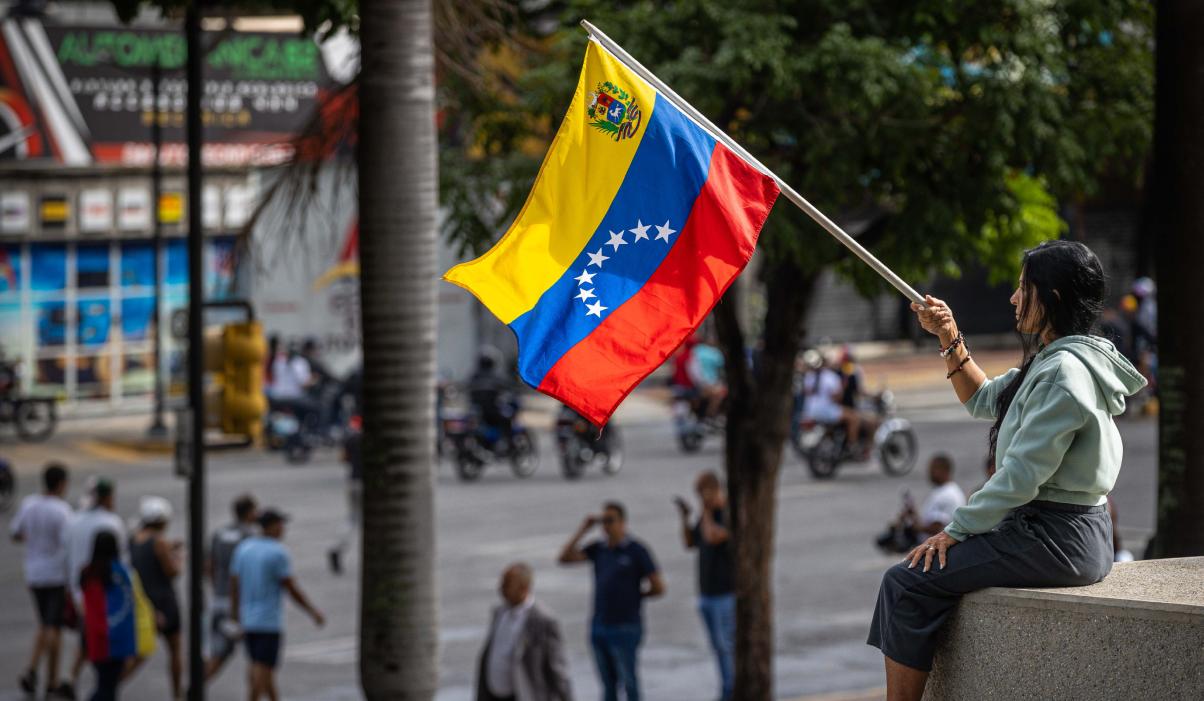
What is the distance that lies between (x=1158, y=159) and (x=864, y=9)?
335 cm

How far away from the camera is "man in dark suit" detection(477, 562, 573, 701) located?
1069 cm

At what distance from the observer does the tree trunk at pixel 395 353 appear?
7723mm

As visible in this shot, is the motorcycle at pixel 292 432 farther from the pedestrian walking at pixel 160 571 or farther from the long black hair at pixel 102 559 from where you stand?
the long black hair at pixel 102 559

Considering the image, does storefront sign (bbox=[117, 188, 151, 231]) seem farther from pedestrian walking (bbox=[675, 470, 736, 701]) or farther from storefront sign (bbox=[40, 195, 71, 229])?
pedestrian walking (bbox=[675, 470, 736, 701])

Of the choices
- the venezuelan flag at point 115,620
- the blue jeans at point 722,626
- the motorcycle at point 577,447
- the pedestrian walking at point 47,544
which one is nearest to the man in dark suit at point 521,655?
the blue jeans at point 722,626

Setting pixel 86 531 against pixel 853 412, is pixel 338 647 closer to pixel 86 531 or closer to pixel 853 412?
pixel 86 531

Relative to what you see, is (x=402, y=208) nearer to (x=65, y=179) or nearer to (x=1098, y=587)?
(x=1098, y=587)

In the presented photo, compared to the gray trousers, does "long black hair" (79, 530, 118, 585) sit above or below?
below

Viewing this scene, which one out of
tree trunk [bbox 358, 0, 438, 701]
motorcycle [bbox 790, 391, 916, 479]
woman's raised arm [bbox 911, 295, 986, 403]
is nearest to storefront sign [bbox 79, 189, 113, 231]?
motorcycle [bbox 790, 391, 916, 479]

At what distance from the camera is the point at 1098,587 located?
4730mm

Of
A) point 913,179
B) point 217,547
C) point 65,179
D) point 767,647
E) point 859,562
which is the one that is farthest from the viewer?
point 65,179

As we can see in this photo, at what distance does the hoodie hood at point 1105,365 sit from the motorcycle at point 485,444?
62.0 feet

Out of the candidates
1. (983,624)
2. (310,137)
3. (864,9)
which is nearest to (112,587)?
(310,137)

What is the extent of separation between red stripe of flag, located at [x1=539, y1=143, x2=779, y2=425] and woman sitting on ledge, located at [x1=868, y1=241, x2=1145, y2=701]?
0.74 m
